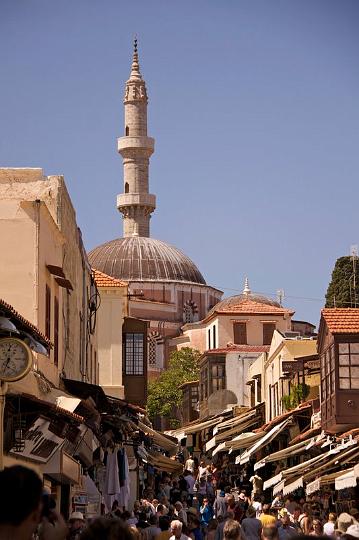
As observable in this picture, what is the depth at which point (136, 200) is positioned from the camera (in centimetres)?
12100

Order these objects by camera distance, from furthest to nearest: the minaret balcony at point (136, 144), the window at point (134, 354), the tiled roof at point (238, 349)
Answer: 1. the minaret balcony at point (136, 144)
2. the tiled roof at point (238, 349)
3. the window at point (134, 354)

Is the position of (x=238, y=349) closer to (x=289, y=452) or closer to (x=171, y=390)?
(x=171, y=390)

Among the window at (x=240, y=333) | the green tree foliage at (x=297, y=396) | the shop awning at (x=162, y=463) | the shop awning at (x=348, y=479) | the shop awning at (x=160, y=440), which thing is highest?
the window at (x=240, y=333)

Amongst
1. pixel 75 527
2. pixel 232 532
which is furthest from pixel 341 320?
pixel 232 532

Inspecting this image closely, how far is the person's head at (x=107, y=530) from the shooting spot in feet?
17.2

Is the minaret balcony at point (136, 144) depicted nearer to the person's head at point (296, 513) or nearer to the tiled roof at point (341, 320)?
the tiled roof at point (341, 320)

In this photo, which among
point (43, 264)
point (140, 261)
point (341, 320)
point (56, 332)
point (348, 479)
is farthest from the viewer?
point (140, 261)

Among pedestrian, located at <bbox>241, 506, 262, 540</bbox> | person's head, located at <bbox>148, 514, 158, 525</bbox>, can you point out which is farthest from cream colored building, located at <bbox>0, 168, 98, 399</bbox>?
pedestrian, located at <bbox>241, 506, 262, 540</bbox>

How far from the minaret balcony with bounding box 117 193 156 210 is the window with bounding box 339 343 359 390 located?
87559 millimetres

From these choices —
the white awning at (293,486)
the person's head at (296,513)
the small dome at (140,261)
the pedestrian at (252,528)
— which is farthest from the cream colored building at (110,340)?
the small dome at (140,261)

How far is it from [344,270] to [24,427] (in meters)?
59.9

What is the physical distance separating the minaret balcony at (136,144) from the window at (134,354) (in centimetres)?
8021

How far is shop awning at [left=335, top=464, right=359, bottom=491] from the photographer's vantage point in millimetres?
23969

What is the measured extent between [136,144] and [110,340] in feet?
268
